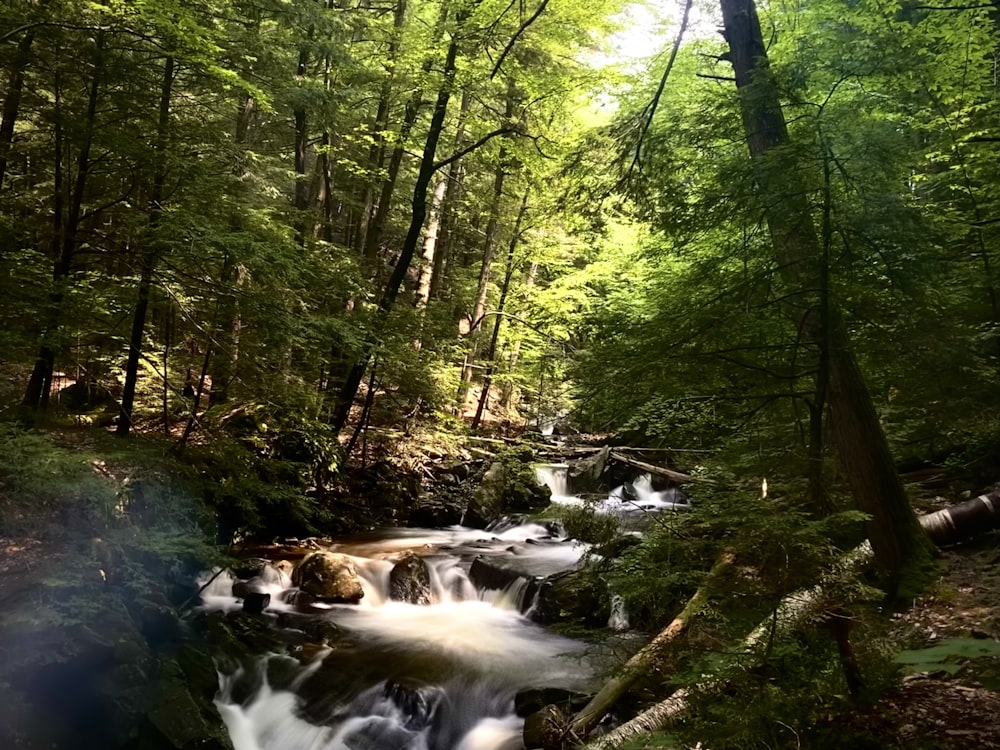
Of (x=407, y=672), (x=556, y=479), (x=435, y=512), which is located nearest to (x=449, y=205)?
(x=556, y=479)

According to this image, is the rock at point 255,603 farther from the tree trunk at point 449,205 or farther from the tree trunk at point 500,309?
the tree trunk at point 449,205

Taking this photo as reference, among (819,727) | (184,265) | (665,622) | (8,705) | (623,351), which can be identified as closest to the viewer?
(819,727)

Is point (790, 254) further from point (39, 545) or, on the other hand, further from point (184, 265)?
point (184, 265)

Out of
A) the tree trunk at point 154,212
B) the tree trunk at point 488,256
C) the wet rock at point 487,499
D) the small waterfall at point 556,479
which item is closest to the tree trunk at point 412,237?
the tree trunk at point 488,256

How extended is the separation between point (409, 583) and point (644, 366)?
6774mm

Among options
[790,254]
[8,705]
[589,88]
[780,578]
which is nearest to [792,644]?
[780,578]

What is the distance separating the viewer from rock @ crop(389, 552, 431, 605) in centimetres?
1005

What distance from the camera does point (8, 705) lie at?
4.69 metres

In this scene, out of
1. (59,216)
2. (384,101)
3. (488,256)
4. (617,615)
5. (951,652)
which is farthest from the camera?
(488,256)

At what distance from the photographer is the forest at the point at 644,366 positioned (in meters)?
4.20

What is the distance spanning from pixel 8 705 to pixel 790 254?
708 cm

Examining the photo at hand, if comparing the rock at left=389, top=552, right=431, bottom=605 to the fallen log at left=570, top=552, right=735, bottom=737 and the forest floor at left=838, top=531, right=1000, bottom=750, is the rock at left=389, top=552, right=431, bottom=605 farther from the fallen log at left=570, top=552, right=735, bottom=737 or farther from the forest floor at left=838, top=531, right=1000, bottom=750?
the forest floor at left=838, top=531, right=1000, bottom=750

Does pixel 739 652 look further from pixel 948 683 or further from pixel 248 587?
pixel 248 587

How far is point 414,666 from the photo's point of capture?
7.85 meters
